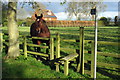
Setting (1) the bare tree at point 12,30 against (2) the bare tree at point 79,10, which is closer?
(1) the bare tree at point 12,30

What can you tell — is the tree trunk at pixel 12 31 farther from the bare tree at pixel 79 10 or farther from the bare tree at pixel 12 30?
the bare tree at pixel 79 10

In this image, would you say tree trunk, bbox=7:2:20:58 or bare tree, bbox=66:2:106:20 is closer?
tree trunk, bbox=7:2:20:58

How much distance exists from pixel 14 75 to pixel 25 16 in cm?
5348

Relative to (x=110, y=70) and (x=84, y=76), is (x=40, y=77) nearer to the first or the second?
(x=84, y=76)

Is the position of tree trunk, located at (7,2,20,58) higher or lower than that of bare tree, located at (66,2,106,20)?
lower

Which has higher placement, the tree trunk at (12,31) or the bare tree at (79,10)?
the bare tree at (79,10)

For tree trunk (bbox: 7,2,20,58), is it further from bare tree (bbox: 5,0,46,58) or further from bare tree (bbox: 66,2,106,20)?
bare tree (bbox: 66,2,106,20)

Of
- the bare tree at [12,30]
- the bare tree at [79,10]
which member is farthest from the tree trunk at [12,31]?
the bare tree at [79,10]

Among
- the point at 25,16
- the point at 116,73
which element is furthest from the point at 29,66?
the point at 25,16

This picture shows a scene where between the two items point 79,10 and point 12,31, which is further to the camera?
point 79,10

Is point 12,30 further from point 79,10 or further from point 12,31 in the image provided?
point 79,10

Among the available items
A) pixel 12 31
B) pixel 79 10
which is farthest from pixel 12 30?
pixel 79 10

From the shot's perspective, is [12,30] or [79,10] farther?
[79,10]

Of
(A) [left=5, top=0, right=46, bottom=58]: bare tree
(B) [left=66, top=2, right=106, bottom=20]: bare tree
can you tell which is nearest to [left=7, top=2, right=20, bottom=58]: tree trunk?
(A) [left=5, top=0, right=46, bottom=58]: bare tree
